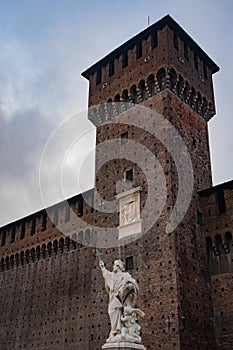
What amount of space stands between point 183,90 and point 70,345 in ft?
31.1

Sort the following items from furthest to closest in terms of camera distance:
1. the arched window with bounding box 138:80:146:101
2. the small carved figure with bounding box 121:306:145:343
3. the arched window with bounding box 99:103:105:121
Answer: the arched window with bounding box 99:103:105:121 → the arched window with bounding box 138:80:146:101 → the small carved figure with bounding box 121:306:145:343

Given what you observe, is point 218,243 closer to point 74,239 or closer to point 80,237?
point 80,237

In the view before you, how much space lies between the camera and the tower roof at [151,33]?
52.1 feet

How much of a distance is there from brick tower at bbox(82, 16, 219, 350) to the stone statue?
7.89 feet

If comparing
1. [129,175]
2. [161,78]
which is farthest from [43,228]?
[161,78]

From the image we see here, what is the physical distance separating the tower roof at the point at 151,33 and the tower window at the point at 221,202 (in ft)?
19.4

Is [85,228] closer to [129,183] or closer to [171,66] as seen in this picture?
[129,183]

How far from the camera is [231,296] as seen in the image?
12672mm

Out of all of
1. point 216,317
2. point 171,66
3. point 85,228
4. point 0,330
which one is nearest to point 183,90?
point 171,66

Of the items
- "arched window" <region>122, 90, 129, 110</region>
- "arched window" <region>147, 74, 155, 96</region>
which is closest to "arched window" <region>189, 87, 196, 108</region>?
"arched window" <region>147, 74, 155, 96</region>

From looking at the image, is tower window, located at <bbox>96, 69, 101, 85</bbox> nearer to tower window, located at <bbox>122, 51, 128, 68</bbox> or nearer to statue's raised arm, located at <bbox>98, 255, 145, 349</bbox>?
tower window, located at <bbox>122, 51, 128, 68</bbox>

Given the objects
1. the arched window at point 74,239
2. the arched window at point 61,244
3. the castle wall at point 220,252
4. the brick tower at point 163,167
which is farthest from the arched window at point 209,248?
the arched window at point 61,244

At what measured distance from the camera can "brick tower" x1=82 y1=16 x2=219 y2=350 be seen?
40.1 ft

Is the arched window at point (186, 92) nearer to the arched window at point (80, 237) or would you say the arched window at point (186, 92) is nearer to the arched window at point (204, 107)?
the arched window at point (204, 107)
